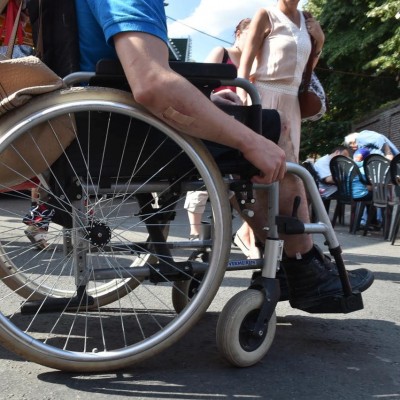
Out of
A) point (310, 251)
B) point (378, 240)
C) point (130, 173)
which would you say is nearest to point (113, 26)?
point (130, 173)

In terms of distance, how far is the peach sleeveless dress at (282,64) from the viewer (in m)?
3.36

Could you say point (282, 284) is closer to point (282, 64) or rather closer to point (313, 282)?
point (313, 282)

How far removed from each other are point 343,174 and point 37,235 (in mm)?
6229

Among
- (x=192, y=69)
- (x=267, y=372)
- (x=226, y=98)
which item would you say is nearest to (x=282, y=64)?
(x=226, y=98)

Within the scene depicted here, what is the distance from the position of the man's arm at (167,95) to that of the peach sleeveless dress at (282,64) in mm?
1376

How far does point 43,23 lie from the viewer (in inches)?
82.7

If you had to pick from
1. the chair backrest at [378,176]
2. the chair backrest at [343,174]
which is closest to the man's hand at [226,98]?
the chair backrest at [378,176]

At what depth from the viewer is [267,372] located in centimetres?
215

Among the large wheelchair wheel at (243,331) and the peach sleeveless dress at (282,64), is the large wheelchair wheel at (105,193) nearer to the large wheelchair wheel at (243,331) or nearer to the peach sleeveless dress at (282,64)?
the large wheelchair wheel at (243,331)

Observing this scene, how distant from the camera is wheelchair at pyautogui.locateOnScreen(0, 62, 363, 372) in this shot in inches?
75.2

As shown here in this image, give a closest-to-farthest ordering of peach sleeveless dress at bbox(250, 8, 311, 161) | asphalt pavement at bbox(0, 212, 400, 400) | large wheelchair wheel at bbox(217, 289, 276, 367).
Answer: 1. asphalt pavement at bbox(0, 212, 400, 400)
2. large wheelchair wheel at bbox(217, 289, 276, 367)
3. peach sleeveless dress at bbox(250, 8, 311, 161)

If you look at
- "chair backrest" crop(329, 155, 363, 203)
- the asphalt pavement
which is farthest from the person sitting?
the asphalt pavement

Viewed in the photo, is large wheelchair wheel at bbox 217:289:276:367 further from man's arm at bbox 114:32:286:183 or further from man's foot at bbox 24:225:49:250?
man's foot at bbox 24:225:49:250

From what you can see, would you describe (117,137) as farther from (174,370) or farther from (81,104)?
(174,370)
